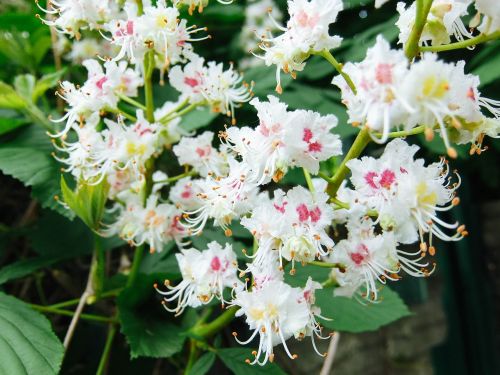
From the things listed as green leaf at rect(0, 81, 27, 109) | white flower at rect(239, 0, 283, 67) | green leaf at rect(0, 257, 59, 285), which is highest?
white flower at rect(239, 0, 283, 67)

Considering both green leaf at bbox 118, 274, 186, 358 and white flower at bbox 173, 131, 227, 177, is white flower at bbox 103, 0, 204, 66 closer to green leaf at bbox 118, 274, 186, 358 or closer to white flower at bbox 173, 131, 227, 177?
white flower at bbox 173, 131, 227, 177

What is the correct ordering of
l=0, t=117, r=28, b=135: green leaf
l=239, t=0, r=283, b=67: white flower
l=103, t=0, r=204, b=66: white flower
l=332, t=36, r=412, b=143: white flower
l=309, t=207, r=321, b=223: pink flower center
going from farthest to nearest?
1. l=239, t=0, r=283, b=67: white flower
2. l=0, t=117, r=28, b=135: green leaf
3. l=103, t=0, r=204, b=66: white flower
4. l=309, t=207, r=321, b=223: pink flower center
5. l=332, t=36, r=412, b=143: white flower

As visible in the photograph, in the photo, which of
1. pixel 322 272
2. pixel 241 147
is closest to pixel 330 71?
pixel 322 272

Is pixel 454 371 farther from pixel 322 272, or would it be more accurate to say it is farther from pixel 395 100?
pixel 395 100

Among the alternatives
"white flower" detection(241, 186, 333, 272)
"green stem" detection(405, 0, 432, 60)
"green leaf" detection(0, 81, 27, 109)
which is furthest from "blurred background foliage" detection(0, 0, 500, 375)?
"green stem" detection(405, 0, 432, 60)

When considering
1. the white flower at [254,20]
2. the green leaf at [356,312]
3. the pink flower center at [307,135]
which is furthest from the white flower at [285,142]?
the white flower at [254,20]

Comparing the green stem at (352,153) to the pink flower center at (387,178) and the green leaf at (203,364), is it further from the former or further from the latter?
the green leaf at (203,364)

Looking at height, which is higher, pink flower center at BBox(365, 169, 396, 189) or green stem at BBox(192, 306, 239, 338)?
pink flower center at BBox(365, 169, 396, 189)
